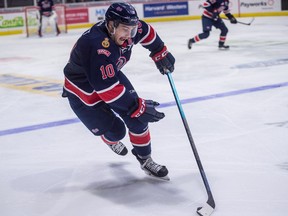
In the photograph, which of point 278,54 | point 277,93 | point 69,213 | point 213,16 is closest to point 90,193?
point 69,213

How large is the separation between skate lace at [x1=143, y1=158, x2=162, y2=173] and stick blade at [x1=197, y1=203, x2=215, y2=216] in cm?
51

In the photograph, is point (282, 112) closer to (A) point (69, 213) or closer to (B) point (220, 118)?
(B) point (220, 118)

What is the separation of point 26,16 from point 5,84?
23.8 ft

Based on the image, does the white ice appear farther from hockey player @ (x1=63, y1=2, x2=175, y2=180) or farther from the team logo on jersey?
the team logo on jersey

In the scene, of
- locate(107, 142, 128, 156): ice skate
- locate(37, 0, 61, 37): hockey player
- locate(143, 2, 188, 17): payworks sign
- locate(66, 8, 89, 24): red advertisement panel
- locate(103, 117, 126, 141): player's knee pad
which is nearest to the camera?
locate(103, 117, 126, 141): player's knee pad

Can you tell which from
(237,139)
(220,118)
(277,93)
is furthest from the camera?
(277,93)

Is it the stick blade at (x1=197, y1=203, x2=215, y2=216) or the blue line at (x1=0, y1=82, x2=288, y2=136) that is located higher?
the stick blade at (x1=197, y1=203, x2=215, y2=216)

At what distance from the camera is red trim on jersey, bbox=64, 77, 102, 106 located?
2869 mm

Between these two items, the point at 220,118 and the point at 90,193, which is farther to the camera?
the point at 220,118

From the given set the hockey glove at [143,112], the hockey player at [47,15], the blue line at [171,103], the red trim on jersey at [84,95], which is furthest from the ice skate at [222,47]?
the hockey glove at [143,112]

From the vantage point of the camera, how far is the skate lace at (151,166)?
2877mm

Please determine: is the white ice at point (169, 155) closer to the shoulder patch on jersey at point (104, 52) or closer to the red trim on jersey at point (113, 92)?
the red trim on jersey at point (113, 92)

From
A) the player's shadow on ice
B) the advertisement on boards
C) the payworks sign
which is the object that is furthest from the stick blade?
the payworks sign

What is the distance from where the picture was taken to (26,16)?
43.8ft
